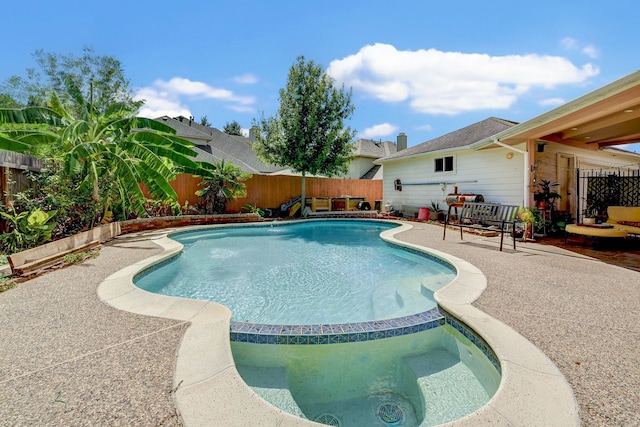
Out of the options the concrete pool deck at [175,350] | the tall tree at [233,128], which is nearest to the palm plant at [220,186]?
the concrete pool deck at [175,350]

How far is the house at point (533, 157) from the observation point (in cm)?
667

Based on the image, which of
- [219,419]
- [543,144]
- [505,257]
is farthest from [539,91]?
[219,419]

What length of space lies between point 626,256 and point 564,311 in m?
4.73

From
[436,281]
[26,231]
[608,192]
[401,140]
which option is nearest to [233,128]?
[401,140]

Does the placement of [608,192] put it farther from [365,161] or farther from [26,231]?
[26,231]

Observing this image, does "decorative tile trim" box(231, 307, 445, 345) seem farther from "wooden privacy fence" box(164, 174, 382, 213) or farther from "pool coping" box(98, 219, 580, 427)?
"wooden privacy fence" box(164, 174, 382, 213)

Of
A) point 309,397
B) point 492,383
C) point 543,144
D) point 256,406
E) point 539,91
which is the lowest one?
point 309,397

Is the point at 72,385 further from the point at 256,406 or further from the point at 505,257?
the point at 505,257

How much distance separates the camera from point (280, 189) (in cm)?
1692

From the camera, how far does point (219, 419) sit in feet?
5.98

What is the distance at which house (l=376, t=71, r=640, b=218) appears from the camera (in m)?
6.67

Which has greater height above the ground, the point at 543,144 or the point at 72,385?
the point at 543,144

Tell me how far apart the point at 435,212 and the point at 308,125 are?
7.68 meters

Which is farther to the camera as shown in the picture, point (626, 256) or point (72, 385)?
point (626, 256)
